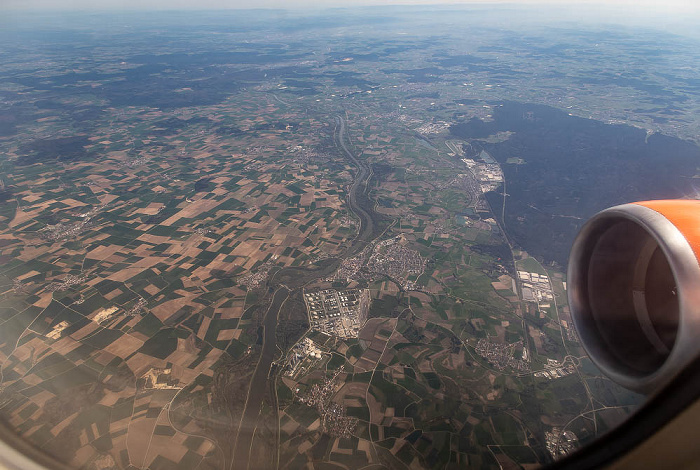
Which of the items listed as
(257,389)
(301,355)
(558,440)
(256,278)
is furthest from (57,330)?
(558,440)

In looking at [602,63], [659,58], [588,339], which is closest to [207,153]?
[588,339]

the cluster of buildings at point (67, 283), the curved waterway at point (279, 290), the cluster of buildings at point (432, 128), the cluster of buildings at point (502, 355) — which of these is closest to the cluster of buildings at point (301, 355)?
the curved waterway at point (279, 290)

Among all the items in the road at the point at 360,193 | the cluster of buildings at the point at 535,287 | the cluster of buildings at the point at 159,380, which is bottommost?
the cluster of buildings at the point at 535,287

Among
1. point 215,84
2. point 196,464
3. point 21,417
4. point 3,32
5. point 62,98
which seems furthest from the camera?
point 3,32

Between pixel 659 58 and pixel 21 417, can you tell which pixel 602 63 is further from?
pixel 21 417

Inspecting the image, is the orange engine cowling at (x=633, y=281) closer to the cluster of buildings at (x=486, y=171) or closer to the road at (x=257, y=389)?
the road at (x=257, y=389)

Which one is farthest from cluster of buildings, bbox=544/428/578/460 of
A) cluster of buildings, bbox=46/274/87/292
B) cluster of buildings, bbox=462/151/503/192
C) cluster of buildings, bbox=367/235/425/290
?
cluster of buildings, bbox=46/274/87/292
